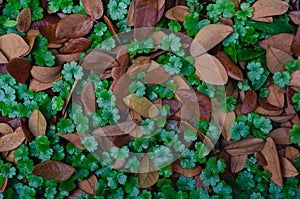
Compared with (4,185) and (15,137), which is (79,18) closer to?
(15,137)

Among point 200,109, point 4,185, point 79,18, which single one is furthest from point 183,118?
point 4,185

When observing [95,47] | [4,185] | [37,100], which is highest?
[95,47]

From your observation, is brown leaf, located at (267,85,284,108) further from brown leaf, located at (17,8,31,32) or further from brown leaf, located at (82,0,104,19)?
brown leaf, located at (17,8,31,32)

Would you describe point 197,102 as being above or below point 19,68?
below

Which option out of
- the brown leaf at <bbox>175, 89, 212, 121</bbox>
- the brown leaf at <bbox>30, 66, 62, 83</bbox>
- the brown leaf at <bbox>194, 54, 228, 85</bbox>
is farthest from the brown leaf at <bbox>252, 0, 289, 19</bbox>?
the brown leaf at <bbox>30, 66, 62, 83</bbox>

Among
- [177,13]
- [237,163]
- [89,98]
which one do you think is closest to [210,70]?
[177,13]

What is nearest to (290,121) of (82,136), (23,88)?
(82,136)

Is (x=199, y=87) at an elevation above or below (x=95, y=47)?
below

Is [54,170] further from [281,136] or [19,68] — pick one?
[281,136]
